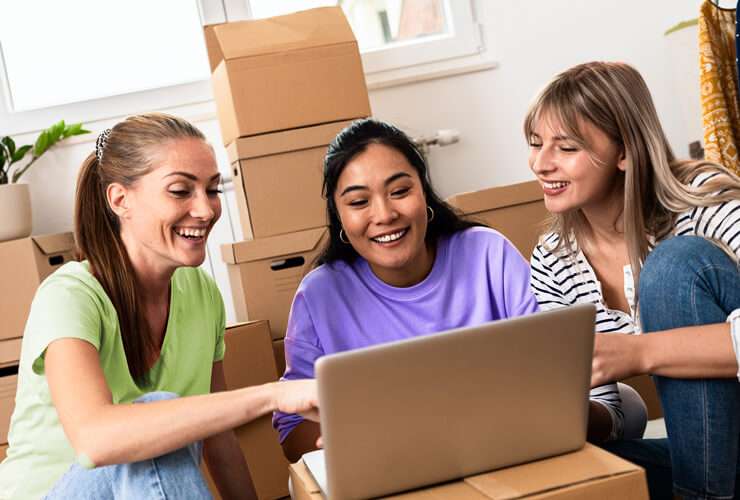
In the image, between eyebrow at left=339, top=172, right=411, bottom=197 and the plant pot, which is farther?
the plant pot

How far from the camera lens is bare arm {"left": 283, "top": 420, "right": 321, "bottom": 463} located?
1458 millimetres

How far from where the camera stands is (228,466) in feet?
4.90

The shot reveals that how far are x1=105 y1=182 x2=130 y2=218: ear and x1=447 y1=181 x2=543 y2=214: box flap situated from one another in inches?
45.8

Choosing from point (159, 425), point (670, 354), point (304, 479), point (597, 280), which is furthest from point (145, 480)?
point (597, 280)

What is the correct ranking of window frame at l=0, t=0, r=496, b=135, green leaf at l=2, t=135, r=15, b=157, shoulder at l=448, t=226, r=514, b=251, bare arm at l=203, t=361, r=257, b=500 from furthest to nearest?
window frame at l=0, t=0, r=496, b=135 < green leaf at l=2, t=135, r=15, b=157 < shoulder at l=448, t=226, r=514, b=251 < bare arm at l=203, t=361, r=257, b=500

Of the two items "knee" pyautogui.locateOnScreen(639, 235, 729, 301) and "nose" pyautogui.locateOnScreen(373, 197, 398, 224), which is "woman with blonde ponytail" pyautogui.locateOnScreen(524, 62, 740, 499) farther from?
"nose" pyautogui.locateOnScreen(373, 197, 398, 224)

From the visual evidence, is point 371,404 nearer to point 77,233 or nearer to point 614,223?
point 77,233

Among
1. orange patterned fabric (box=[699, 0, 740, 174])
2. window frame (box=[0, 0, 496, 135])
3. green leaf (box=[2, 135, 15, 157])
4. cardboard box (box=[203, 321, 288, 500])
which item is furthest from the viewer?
window frame (box=[0, 0, 496, 135])

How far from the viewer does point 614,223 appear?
1.59m

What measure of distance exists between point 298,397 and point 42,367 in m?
0.41

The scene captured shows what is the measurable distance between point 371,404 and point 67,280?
560 mm

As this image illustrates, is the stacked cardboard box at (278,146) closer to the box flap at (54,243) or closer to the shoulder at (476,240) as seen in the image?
the box flap at (54,243)

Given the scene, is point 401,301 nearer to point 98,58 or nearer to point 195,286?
point 195,286

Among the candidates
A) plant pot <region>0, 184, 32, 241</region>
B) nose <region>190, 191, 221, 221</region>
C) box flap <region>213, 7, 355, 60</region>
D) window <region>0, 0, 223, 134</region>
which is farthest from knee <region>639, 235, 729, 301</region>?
window <region>0, 0, 223, 134</region>
